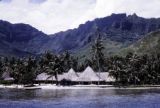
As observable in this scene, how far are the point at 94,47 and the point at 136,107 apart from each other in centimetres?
11298

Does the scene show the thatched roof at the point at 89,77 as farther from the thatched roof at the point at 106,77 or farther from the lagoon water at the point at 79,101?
the lagoon water at the point at 79,101

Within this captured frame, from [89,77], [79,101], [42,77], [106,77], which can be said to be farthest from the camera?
[42,77]

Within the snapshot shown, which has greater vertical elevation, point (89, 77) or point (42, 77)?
point (42, 77)

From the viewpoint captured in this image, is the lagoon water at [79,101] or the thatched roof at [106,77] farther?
the thatched roof at [106,77]

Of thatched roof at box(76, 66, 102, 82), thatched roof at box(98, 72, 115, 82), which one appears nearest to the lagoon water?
thatched roof at box(76, 66, 102, 82)

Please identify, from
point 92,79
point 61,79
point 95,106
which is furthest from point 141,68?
point 95,106

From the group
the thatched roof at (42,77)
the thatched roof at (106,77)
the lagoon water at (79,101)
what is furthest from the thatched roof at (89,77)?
the lagoon water at (79,101)

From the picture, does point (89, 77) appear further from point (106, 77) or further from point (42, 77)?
point (42, 77)

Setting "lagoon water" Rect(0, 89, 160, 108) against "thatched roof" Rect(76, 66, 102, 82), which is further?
"thatched roof" Rect(76, 66, 102, 82)

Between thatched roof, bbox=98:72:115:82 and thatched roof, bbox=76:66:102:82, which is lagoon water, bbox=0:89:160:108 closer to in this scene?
thatched roof, bbox=76:66:102:82

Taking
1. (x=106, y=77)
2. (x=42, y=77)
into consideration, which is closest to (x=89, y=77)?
(x=106, y=77)

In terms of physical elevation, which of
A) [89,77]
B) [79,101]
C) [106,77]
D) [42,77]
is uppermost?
[42,77]

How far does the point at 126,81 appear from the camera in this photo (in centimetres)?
17425

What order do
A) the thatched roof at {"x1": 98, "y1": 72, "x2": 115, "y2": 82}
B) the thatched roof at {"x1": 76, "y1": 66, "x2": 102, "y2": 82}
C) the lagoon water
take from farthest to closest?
the thatched roof at {"x1": 98, "y1": 72, "x2": 115, "y2": 82}
the thatched roof at {"x1": 76, "y1": 66, "x2": 102, "y2": 82}
the lagoon water
